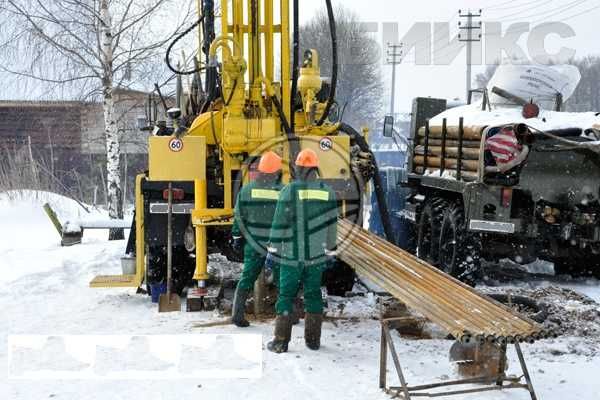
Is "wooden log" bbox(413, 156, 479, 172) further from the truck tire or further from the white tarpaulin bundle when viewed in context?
the white tarpaulin bundle

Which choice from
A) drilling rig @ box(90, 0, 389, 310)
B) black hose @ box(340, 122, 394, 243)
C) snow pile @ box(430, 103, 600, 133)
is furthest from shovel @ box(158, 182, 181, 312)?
snow pile @ box(430, 103, 600, 133)

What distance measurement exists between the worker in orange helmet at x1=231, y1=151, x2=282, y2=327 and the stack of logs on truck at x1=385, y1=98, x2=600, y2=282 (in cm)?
283

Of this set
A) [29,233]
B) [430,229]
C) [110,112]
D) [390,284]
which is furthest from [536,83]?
[29,233]

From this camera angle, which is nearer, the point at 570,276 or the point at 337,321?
the point at 337,321

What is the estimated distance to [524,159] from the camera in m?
8.02

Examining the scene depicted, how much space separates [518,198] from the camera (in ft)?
27.5

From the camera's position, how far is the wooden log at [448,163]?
8.59 meters

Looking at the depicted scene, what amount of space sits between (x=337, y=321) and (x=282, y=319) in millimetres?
1173

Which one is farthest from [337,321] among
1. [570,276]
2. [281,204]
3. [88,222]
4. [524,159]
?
[88,222]

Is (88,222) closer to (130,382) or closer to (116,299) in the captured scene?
(116,299)

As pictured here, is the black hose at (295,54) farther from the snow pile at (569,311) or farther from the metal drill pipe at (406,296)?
the snow pile at (569,311)

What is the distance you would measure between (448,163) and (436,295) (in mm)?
4367

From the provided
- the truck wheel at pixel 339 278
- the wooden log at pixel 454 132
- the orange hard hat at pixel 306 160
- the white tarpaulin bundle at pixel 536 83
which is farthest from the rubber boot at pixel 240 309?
the white tarpaulin bundle at pixel 536 83

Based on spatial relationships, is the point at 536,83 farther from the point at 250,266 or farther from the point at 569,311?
the point at 250,266
